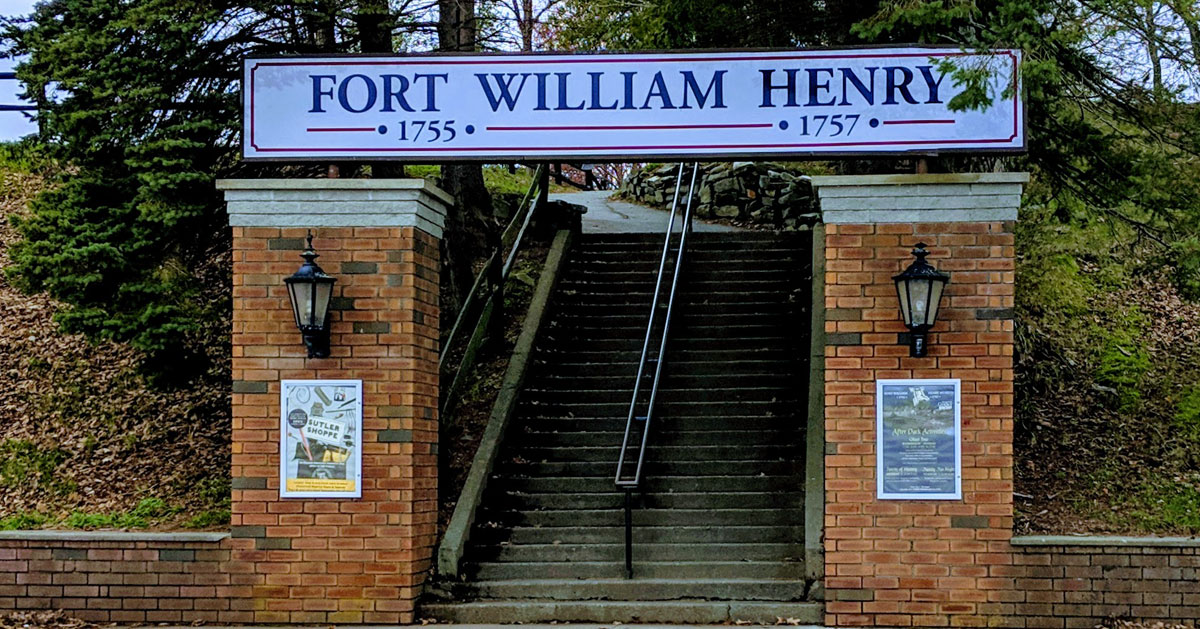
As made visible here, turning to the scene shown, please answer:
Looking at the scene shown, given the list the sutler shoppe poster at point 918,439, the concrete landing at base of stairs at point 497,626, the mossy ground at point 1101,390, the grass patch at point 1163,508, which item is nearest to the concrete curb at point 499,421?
the concrete landing at base of stairs at point 497,626

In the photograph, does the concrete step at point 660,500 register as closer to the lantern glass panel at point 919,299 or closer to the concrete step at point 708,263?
the lantern glass panel at point 919,299

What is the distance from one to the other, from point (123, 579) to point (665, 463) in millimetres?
4481

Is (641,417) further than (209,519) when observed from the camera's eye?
Yes

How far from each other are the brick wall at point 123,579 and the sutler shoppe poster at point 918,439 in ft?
15.0

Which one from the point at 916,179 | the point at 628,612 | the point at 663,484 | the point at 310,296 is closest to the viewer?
the point at 310,296

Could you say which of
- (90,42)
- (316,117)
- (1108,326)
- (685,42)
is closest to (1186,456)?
(1108,326)

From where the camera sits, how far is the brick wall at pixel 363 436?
831 centimetres

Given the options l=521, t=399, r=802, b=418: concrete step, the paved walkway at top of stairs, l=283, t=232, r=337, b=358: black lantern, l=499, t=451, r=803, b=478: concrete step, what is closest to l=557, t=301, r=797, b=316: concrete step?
l=521, t=399, r=802, b=418: concrete step

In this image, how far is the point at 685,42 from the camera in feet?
42.5

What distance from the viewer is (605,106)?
846 cm

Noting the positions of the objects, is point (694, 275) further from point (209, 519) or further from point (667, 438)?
point (209, 519)

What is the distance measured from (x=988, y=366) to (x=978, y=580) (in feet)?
4.77

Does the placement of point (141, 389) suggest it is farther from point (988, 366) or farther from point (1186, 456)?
point (1186, 456)

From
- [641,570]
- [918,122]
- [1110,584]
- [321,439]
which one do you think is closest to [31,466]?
[321,439]
